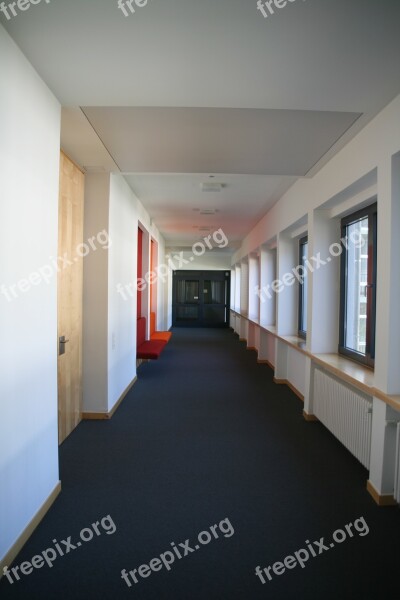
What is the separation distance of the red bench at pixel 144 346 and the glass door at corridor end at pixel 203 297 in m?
7.55

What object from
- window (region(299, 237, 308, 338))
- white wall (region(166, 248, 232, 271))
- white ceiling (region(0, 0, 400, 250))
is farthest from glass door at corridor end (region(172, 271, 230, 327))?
white ceiling (region(0, 0, 400, 250))

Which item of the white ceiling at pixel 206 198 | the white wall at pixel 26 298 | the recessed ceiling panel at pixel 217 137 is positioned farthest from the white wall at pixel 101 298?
the white wall at pixel 26 298

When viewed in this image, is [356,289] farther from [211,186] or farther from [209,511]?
[209,511]

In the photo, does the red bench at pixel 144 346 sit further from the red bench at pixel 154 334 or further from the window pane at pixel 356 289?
the window pane at pixel 356 289

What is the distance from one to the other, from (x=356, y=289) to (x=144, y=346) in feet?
13.9

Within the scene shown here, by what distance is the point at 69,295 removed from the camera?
12.1 feet

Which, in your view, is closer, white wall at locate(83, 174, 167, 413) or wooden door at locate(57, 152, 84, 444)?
wooden door at locate(57, 152, 84, 444)

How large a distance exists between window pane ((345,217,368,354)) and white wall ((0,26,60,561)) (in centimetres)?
312

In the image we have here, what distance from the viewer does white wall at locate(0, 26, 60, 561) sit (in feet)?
6.29

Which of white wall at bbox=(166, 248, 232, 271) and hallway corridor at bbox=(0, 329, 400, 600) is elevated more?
white wall at bbox=(166, 248, 232, 271)

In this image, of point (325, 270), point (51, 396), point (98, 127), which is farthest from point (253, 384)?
point (98, 127)

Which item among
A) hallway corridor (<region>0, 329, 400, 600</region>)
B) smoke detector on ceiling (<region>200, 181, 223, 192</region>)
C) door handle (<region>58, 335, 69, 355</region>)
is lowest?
hallway corridor (<region>0, 329, 400, 600</region>)

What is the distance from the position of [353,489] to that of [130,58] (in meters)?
3.48

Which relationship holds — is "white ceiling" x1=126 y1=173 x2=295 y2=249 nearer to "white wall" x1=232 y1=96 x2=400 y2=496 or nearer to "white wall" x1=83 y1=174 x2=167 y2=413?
"white wall" x1=232 y1=96 x2=400 y2=496
